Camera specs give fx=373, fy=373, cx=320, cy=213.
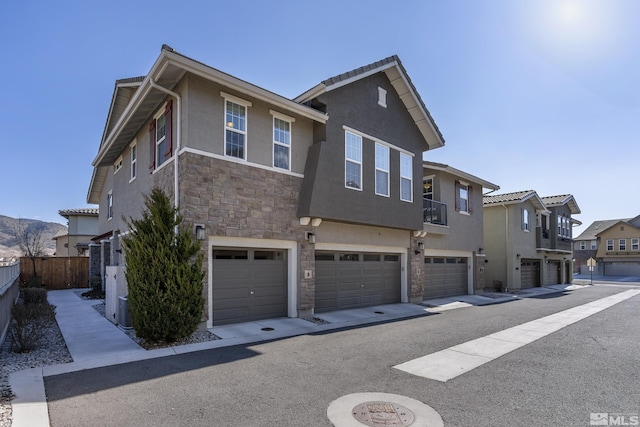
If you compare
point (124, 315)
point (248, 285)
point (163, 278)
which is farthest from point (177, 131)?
point (124, 315)

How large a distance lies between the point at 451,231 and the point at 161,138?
14263mm

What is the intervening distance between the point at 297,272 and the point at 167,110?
6098mm

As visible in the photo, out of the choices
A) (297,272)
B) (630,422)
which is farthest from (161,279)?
(630,422)

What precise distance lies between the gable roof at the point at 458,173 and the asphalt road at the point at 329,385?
10.2m

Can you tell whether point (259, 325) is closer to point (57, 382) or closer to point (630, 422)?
point (57, 382)

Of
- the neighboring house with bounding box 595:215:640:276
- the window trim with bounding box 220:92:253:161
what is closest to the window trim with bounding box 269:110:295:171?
the window trim with bounding box 220:92:253:161

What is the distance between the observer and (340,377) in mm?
6391

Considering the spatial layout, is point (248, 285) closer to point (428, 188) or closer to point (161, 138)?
point (161, 138)

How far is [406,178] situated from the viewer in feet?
50.8

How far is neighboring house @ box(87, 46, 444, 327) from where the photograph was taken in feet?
32.1

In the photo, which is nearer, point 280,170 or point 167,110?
point 167,110

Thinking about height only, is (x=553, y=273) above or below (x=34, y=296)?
below

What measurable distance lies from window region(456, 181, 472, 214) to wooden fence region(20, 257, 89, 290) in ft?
68.9

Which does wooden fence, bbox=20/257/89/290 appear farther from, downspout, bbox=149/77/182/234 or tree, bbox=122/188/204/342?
tree, bbox=122/188/204/342
